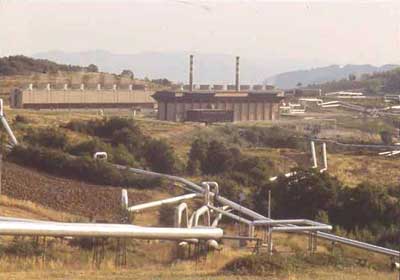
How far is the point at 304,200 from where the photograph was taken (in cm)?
1005

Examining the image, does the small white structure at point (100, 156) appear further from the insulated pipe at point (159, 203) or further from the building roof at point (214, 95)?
the building roof at point (214, 95)

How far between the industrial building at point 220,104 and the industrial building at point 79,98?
2.59 metres

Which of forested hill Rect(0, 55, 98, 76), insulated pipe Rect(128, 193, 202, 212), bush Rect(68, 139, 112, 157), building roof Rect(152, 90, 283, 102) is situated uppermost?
forested hill Rect(0, 55, 98, 76)

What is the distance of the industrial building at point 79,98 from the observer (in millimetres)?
23953

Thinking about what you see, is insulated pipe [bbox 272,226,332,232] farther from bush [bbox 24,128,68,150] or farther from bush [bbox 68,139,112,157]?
bush [bbox 24,128,68,150]

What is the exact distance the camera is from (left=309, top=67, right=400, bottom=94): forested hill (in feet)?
99.3

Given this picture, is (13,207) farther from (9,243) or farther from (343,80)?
(343,80)

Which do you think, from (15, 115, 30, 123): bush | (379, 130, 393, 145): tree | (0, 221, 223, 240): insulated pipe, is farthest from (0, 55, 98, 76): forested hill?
(0, 221, 223, 240): insulated pipe

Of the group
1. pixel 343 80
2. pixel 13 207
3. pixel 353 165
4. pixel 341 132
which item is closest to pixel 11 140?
pixel 13 207

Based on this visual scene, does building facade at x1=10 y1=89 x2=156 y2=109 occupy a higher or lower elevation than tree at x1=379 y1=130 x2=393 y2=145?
higher

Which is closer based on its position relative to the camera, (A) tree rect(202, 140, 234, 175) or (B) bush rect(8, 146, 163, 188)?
(B) bush rect(8, 146, 163, 188)

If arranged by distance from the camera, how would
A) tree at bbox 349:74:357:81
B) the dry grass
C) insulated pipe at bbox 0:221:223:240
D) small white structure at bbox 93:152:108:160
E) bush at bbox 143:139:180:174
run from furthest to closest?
1. tree at bbox 349:74:357:81
2. bush at bbox 143:139:180:174
3. small white structure at bbox 93:152:108:160
4. the dry grass
5. insulated pipe at bbox 0:221:223:240

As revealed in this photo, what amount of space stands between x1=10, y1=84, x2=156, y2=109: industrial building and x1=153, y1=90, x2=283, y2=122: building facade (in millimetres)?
2683

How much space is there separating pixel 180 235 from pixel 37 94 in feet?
65.2
